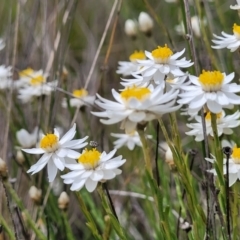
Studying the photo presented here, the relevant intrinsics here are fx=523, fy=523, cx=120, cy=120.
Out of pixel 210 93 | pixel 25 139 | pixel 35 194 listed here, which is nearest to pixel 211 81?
pixel 210 93

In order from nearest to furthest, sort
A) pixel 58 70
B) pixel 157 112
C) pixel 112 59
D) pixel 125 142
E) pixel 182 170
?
pixel 157 112
pixel 182 170
pixel 125 142
pixel 58 70
pixel 112 59

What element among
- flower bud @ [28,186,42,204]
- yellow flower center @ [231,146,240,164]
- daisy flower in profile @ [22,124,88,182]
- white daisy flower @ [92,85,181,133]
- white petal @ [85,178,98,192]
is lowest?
flower bud @ [28,186,42,204]

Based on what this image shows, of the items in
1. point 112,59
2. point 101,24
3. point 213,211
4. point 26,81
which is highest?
point 101,24

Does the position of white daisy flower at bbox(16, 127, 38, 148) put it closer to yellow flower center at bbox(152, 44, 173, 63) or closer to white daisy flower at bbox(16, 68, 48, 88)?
white daisy flower at bbox(16, 68, 48, 88)

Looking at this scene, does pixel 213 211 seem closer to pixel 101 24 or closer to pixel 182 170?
pixel 182 170

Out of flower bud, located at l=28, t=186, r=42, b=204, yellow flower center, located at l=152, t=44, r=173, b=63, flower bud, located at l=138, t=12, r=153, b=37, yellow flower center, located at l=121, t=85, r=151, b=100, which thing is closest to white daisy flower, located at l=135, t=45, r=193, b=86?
yellow flower center, located at l=152, t=44, r=173, b=63

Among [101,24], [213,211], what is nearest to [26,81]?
[213,211]

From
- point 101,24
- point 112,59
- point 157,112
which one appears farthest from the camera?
point 101,24

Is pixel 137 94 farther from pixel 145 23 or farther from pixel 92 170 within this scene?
pixel 145 23
